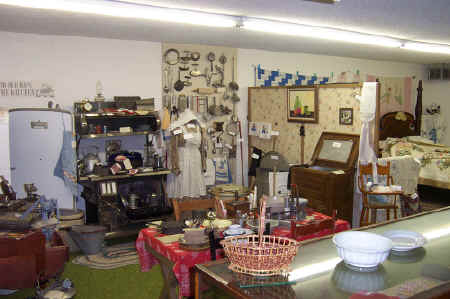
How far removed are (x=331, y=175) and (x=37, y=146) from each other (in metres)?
4.01

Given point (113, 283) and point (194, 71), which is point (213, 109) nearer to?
point (194, 71)

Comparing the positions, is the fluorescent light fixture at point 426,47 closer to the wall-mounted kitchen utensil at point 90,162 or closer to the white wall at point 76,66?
the white wall at point 76,66

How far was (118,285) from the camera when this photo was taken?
4.36 metres

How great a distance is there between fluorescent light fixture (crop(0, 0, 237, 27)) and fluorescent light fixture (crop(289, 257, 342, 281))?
3086mm

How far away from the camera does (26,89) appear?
576 cm

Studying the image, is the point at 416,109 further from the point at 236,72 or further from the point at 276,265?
the point at 276,265

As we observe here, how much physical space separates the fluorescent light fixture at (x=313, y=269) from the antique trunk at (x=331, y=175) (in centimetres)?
354

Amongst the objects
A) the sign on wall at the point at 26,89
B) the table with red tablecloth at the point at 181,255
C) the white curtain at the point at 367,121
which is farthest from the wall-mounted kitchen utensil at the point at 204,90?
the table with red tablecloth at the point at 181,255

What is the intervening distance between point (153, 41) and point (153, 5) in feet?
8.62

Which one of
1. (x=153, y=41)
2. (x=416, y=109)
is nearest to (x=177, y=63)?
(x=153, y=41)

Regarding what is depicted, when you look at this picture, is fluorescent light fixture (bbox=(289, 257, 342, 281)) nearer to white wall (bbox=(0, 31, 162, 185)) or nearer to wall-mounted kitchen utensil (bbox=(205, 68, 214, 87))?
white wall (bbox=(0, 31, 162, 185))

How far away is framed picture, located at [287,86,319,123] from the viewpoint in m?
6.22

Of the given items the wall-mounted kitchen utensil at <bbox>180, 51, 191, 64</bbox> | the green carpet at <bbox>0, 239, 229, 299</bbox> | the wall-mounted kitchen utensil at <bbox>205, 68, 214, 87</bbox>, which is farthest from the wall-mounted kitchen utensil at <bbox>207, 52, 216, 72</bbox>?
the green carpet at <bbox>0, 239, 229, 299</bbox>

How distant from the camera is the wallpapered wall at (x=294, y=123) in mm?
5672
